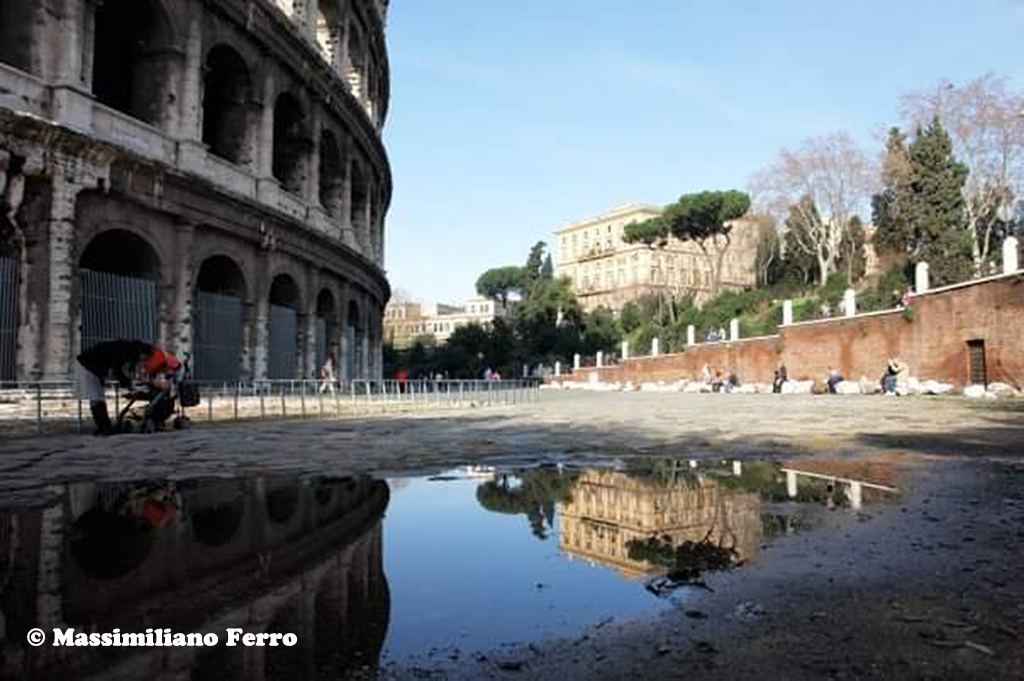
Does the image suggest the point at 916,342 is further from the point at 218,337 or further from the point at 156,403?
the point at 156,403

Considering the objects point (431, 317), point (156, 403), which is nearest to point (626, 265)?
point (431, 317)

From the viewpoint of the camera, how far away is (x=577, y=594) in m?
3.16

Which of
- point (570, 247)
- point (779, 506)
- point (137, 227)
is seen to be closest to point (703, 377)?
point (137, 227)

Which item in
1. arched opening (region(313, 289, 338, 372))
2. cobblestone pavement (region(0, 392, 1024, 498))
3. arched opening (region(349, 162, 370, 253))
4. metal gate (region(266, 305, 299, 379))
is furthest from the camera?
arched opening (region(349, 162, 370, 253))

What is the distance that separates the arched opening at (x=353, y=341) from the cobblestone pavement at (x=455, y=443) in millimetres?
13770

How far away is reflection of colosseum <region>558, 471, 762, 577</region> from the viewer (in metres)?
3.95

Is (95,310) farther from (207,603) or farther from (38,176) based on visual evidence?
(207,603)

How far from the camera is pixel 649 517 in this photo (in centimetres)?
468

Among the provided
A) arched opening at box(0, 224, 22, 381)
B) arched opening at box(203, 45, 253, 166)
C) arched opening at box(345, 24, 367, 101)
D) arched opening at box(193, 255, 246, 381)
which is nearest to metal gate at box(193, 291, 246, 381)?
arched opening at box(193, 255, 246, 381)

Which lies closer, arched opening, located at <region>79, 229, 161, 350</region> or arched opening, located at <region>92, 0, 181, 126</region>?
arched opening, located at <region>79, 229, 161, 350</region>

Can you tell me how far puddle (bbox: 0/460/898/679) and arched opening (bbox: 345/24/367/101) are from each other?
81.8 feet

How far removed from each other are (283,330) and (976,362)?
19.3 metres

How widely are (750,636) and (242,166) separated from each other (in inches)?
751

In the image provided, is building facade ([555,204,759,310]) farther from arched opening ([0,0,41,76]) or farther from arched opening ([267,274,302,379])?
arched opening ([0,0,41,76])
